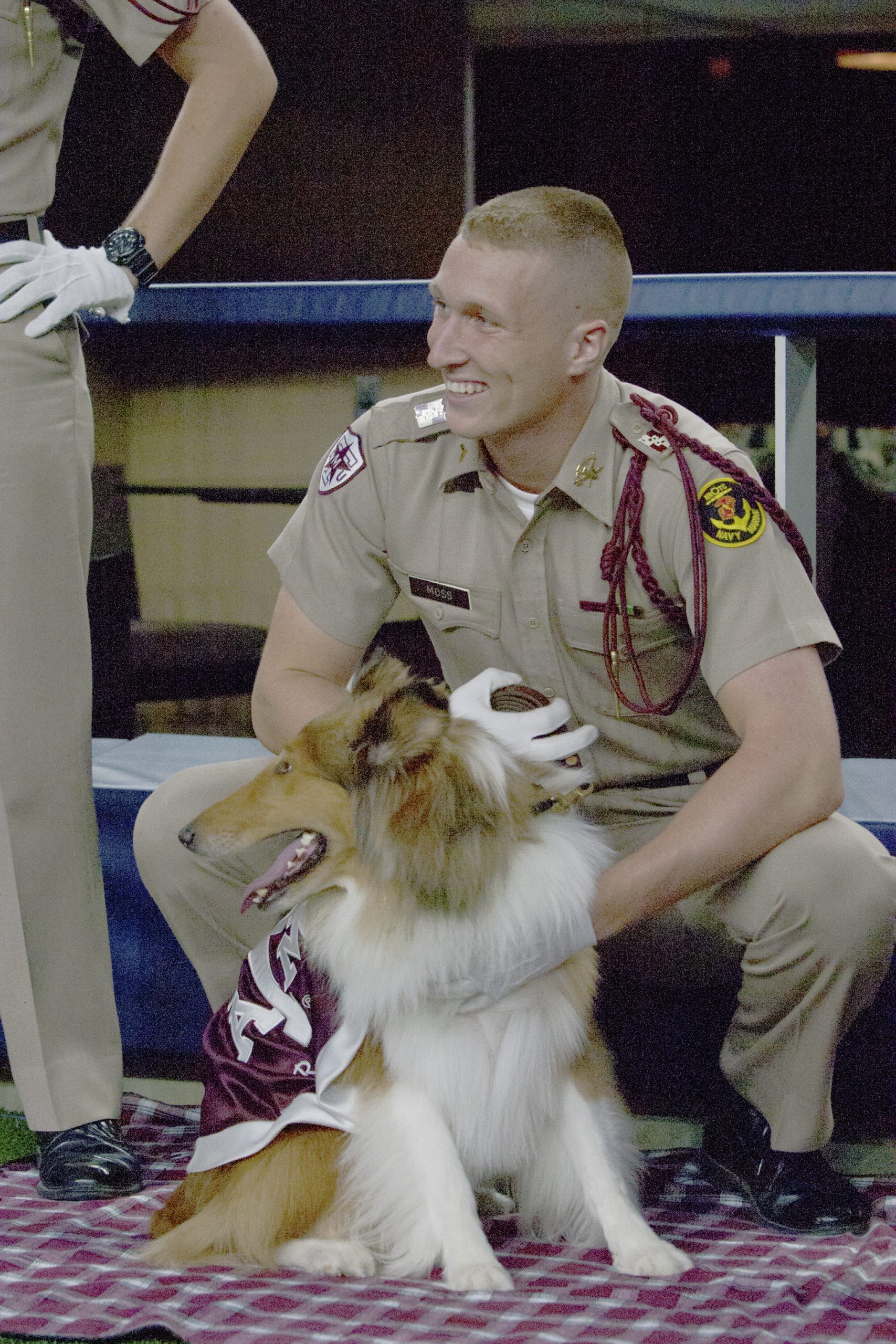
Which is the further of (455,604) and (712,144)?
(712,144)

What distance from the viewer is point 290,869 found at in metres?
1.70

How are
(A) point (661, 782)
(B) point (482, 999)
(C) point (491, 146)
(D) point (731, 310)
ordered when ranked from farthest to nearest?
(C) point (491, 146) < (D) point (731, 310) < (A) point (661, 782) < (B) point (482, 999)

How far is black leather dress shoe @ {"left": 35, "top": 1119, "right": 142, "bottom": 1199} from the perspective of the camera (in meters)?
1.90

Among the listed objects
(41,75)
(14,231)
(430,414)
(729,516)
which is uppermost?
(41,75)

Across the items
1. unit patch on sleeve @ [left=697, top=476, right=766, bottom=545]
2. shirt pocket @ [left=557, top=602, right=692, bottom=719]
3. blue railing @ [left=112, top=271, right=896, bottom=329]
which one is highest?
blue railing @ [left=112, top=271, right=896, bottom=329]

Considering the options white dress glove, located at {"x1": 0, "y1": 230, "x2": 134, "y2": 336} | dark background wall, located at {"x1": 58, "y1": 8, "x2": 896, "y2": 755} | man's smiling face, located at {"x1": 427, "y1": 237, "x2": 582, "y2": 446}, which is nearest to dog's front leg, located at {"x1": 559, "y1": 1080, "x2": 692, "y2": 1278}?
man's smiling face, located at {"x1": 427, "y1": 237, "x2": 582, "y2": 446}

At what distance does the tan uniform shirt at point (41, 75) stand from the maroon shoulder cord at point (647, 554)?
793 mm

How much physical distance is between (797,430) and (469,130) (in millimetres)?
2722

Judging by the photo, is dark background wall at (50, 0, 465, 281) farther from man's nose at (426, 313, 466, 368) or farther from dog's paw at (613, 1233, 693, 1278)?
dog's paw at (613, 1233, 693, 1278)

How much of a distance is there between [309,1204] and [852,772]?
1.09 m

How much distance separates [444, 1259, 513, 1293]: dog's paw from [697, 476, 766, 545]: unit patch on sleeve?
0.87 metres

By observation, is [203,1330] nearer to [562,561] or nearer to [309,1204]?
[309,1204]

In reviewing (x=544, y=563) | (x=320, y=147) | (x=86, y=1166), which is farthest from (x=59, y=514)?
(x=320, y=147)

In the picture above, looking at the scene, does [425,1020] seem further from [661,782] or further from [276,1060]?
[661,782]
